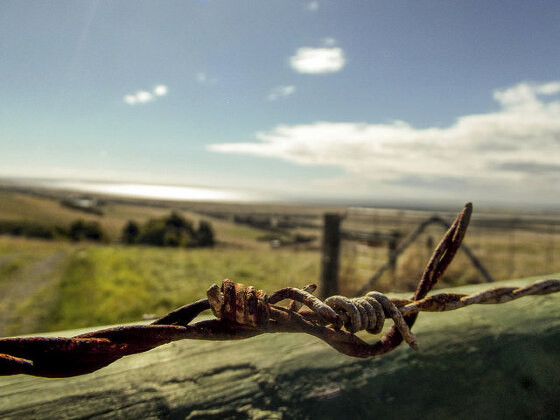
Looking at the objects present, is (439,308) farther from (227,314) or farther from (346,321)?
(227,314)

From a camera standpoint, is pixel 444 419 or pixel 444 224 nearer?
pixel 444 419

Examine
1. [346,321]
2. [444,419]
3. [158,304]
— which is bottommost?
[158,304]

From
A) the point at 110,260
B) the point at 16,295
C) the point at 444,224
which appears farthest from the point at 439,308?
the point at 110,260

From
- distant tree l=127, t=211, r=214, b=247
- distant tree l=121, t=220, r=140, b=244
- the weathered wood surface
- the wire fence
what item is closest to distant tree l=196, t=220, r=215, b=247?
distant tree l=127, t=211, r=214, b=247

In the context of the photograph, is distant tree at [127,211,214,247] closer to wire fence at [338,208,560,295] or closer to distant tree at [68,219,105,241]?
distant tree at [68,219,105,241]

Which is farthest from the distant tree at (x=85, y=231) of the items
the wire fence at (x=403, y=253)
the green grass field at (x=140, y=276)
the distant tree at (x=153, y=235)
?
the wire fence at (x=403, y=253)

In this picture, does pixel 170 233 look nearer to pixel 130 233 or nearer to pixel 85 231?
pixel 130 233

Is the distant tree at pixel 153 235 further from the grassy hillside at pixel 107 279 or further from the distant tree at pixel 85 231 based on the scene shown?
the grassy hillside at pixel 107 279
